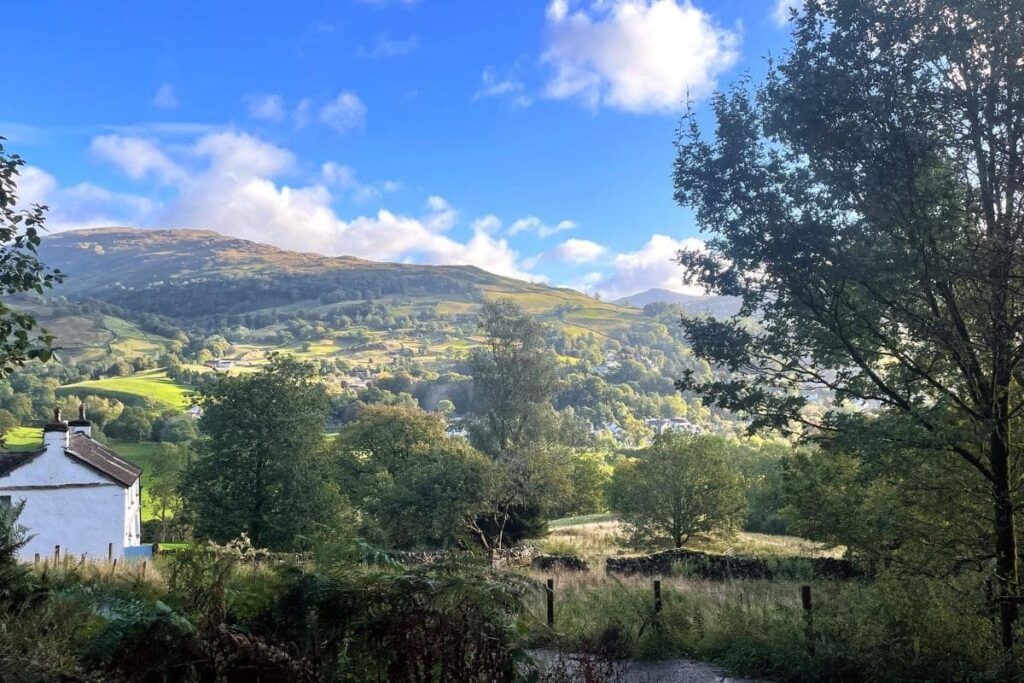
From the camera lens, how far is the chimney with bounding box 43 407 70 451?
29.1 metres

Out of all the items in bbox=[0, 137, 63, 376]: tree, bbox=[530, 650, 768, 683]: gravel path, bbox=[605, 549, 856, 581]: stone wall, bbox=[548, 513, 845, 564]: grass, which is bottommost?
bbox=[548, 513, 845, 564]: grass

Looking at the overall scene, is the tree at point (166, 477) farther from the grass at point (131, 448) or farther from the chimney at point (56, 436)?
the chimney at point (56, 436)

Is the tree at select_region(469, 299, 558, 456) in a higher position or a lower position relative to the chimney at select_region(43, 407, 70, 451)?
higher

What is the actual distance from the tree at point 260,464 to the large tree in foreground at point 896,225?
1628 cm

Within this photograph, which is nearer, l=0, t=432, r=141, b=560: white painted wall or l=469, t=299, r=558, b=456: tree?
l=0, t=432, r=141, b=560: white painted wall

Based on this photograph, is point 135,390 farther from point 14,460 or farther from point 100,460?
point 14,460

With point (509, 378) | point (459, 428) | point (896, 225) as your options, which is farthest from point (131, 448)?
point (896, 225)

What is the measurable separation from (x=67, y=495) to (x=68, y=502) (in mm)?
303

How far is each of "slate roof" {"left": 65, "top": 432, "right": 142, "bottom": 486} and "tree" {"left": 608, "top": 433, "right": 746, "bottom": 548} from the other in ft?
73.8

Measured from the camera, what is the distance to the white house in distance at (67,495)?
28.8 metres

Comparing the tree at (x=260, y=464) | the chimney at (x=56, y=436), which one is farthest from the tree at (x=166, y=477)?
the tree at (x=260, y=464)

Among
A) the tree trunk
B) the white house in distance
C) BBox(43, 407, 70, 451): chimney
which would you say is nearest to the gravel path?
the tree trunk

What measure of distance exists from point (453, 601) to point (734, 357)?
7886mm

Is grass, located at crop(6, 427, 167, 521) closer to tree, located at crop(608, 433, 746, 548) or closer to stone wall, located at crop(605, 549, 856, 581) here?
tree, located at crop(608, 433, 746, 548)
